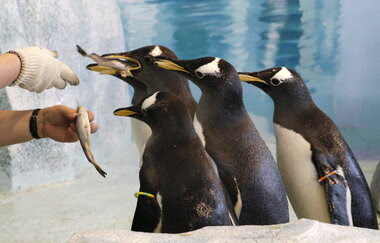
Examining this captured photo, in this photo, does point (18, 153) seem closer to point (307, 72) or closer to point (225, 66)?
point (225, 66)

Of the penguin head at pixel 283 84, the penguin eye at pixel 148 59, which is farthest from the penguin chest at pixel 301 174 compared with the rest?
the penguin eye at pixel 148 59

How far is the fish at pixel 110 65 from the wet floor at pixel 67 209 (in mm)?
1158

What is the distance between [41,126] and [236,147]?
28.1 inches

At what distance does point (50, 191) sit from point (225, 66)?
232cm

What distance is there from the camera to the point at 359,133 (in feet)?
18.1

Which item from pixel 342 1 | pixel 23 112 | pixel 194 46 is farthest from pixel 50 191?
pixel 342 1

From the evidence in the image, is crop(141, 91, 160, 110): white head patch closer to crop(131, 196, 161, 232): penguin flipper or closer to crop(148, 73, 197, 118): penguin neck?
crop(131, 196, 161, 232): penguin flipper

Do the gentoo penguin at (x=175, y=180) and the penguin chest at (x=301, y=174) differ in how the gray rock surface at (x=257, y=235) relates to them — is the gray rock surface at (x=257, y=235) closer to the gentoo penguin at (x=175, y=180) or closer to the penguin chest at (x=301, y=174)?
the gentoo penguin at (x=175, y=180)

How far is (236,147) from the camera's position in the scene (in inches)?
68.8

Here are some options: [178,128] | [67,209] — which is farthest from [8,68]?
[67,209]

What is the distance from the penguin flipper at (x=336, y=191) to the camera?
6.11 ft

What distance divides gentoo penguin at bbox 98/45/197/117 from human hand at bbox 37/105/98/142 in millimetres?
553

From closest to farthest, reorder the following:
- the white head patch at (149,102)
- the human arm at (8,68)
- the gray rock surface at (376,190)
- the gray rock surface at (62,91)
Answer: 1. the human arm at (8,68)
2. the white head patch at (149,102)
3. the gray rock surface at (376,190)
4. the gray rock surface at (62,91)

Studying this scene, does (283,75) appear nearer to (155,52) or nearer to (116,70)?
(155,52)
